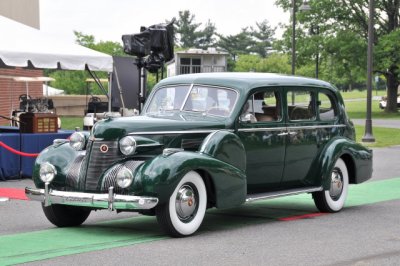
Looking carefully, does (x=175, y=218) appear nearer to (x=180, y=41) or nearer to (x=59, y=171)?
(x=59, y=171)

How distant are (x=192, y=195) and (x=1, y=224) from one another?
8.17 feet

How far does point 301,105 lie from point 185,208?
283 centimetres

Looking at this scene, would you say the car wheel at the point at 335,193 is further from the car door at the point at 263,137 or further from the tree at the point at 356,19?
the tree at the point at 356,19

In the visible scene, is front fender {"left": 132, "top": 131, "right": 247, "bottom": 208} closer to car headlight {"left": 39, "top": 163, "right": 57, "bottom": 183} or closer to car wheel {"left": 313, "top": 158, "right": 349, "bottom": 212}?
car headlight {"left": 39, "top": 163, "right": 57, "bottom": 183}

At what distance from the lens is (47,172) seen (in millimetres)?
8891

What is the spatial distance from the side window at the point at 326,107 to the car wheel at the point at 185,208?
2.89m

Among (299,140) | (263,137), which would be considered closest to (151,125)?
(263,137)

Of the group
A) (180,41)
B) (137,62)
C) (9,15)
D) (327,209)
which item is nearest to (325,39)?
(9,15)

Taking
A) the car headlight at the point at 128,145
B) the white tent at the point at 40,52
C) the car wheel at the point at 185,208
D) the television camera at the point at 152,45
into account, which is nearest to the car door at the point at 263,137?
the car wheel at the point at 185,208

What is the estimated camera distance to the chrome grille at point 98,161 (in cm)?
852

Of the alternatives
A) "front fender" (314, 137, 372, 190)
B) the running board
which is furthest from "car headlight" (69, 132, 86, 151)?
"front fender" (314, 137, 372, 190)

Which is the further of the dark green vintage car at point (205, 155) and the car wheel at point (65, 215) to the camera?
the car wheel at point (65, 215)

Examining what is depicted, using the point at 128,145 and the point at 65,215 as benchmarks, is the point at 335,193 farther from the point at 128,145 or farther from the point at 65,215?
the point at 65,215

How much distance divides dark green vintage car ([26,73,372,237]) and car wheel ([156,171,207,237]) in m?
0.01
